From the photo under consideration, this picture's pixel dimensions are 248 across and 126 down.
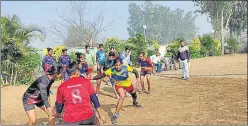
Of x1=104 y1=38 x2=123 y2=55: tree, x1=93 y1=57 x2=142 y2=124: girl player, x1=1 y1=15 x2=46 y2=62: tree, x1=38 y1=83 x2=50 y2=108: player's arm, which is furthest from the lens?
x1=104 y1=38 x2=123 y2=55: tree

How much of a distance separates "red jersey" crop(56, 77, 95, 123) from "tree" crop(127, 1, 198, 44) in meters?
81.1

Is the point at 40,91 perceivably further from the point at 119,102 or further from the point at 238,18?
the point at 238,18

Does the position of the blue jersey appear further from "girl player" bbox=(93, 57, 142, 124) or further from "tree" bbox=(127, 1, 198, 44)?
"tree" bbox=(127, 1, 198, 44)

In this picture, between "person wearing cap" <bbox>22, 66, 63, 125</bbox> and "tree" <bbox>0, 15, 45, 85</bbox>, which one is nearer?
"person wearing cap" <bbox>22, 66, 63, 125</bbox>

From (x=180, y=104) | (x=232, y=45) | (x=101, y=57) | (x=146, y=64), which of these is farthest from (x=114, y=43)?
(x=232, y=45)

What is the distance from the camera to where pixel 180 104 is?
11.0m

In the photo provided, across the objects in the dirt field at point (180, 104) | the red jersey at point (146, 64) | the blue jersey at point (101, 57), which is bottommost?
the dirt field at point (180, 104)

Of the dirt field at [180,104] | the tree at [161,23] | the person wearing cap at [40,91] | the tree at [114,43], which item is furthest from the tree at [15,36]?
the tree at [161,23]

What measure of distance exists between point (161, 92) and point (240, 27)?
1472 inches

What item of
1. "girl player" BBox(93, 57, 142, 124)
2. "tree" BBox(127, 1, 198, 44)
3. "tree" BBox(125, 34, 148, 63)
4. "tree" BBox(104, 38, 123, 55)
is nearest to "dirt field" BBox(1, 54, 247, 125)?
"girl player" BBox(93, 57, 142, 124)

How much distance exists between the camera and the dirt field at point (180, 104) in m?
9.26

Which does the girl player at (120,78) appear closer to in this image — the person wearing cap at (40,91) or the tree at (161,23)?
the person wearing cap at (40,91)

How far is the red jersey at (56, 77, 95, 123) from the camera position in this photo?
5180mm

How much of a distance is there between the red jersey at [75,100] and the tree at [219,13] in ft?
124
